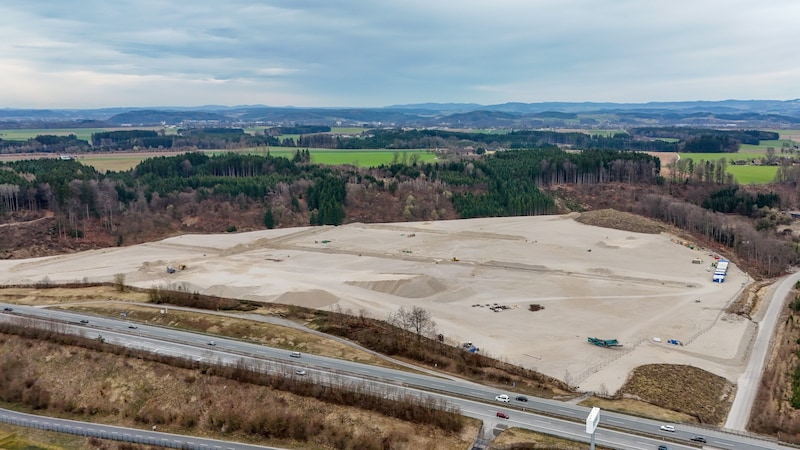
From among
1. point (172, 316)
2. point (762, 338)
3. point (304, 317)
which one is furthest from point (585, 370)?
point (172, 316)

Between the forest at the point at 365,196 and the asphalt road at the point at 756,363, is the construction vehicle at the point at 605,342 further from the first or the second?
the forest at the point at 365,196

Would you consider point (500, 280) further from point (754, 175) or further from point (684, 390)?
point (754, 175)

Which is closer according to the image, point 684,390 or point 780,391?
point 684,390

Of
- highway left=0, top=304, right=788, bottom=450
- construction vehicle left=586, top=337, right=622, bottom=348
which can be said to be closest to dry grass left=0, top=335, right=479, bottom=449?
highway left=0, top=304, right=788, bottom=450

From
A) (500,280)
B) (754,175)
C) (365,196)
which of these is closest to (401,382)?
(500,280)


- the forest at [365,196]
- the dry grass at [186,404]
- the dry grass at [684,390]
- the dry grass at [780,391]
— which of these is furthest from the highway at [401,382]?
the forest at [365,196]

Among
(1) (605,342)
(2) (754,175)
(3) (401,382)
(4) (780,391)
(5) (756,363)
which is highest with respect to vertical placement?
(2) (754,175)

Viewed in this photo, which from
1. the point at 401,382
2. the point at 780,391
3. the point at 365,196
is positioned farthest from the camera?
the point at 365,196

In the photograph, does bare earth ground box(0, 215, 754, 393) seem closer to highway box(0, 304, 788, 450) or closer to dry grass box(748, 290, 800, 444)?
dry grass box(748, 290, 800, 444)
